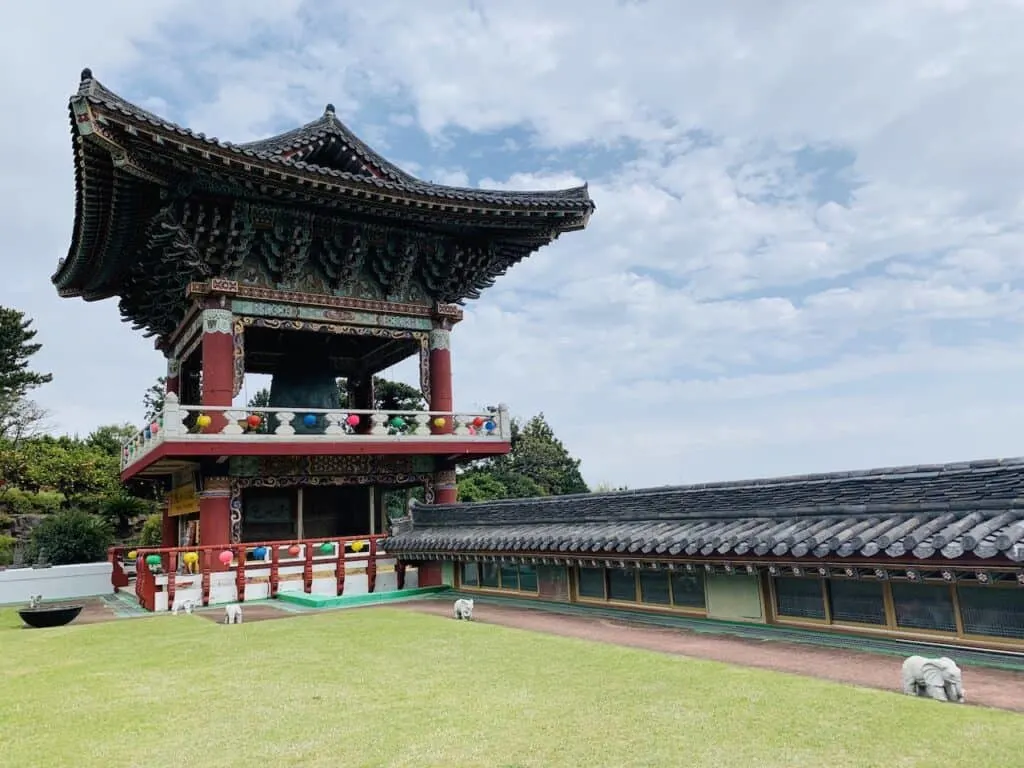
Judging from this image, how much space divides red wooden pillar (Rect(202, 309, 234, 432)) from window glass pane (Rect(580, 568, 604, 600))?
9431mm

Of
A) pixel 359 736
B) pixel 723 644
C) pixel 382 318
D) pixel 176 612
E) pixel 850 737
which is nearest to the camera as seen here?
pixel 850 737

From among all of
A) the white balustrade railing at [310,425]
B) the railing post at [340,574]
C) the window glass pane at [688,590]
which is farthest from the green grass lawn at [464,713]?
the white balustrade railing at [310,425]

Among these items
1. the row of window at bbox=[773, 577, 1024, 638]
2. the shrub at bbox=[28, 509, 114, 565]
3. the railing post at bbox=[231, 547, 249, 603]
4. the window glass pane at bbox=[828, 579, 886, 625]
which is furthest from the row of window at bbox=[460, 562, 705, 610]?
the shrub at bbox=[28, 509, 114, 565]

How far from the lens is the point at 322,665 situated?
7.98 m

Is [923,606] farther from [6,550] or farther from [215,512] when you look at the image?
[6,550]

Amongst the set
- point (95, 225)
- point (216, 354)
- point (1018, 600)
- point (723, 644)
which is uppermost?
point (95, 225)

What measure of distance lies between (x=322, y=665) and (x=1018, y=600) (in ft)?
22.4

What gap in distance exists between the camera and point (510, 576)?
13.9 metres

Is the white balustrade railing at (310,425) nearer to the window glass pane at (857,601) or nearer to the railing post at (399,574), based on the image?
the railing post at (399,574)

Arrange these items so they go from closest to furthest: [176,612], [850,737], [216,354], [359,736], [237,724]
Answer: [850,737], [359,736], [237,724], [176,612], [216,354]

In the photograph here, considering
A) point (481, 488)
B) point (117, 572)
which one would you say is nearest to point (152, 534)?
A: point (117, 572)

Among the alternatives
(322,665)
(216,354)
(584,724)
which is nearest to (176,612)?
(216,354)

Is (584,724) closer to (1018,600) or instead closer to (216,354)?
(1018,600)

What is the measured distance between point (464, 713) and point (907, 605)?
4.87 metres
